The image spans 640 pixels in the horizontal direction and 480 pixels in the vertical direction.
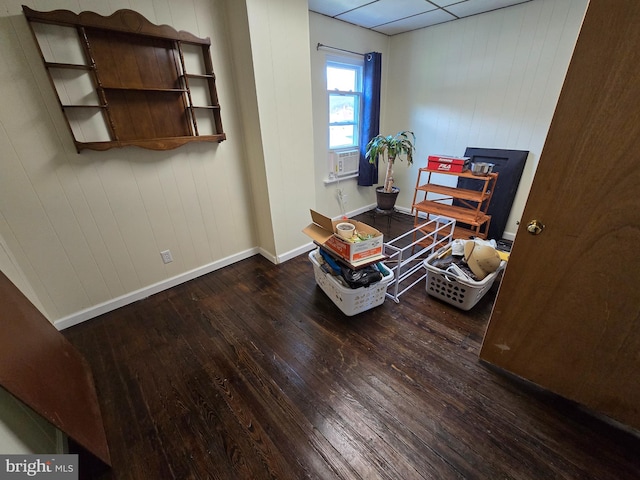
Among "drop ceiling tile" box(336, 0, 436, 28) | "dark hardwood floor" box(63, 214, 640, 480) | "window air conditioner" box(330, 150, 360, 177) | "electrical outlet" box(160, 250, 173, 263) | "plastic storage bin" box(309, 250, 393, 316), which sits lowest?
"dark hardwood floor" box(63, 214, 640, 480)

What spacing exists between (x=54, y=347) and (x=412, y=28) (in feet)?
14.2

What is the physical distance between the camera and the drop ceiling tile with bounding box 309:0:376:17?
7.70 feet

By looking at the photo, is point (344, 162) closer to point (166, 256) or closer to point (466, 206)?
point (466, 206)

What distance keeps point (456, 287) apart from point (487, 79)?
239 centimetres

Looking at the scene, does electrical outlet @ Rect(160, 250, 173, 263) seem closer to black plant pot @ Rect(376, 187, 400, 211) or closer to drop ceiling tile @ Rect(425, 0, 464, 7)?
black plant pot @ Rect(376, 187, 400, 211)

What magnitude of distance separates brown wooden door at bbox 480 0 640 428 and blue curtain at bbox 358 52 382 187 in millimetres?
2552

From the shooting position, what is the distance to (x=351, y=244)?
5.41ft

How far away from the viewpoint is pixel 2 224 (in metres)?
1.54

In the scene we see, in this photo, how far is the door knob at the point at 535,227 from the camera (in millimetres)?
1119

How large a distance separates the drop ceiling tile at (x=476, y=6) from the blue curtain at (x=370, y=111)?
34.2 inches

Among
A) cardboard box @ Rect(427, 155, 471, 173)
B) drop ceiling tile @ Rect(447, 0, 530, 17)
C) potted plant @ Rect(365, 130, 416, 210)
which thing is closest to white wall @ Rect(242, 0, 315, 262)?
potted plant @ Rect(365, 130, 416, 210)

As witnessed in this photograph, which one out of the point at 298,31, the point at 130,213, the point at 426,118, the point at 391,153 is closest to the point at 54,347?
the point at 130,213

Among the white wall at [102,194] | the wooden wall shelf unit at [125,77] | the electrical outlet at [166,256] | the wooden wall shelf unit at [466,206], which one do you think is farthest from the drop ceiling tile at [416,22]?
the electrical outlet at [166,256]

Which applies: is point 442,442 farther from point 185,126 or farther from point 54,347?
point 185,126
